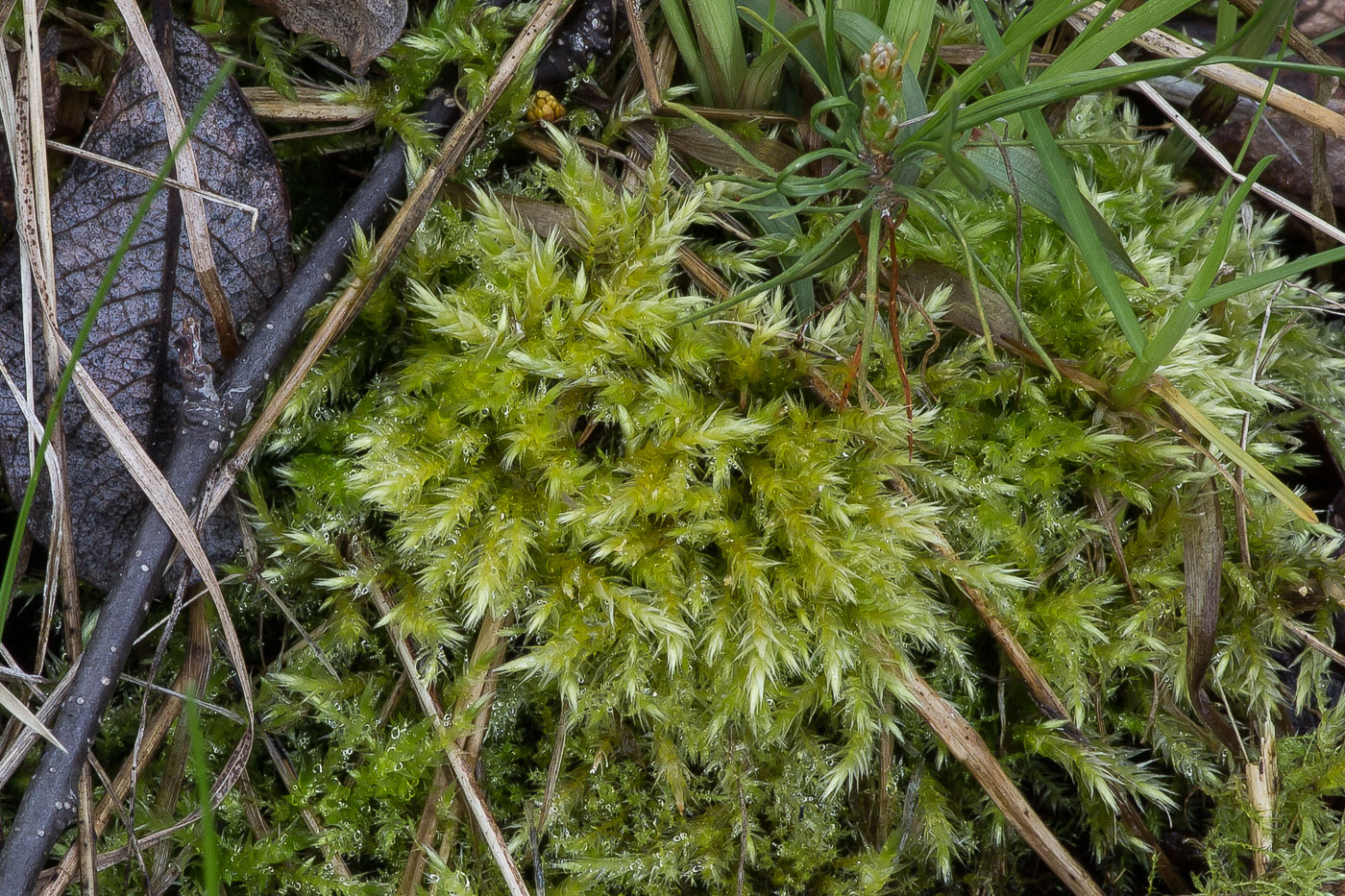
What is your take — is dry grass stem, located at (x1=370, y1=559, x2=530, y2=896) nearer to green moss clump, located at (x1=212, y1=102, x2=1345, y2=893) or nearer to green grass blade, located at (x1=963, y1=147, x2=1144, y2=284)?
green moss clump, located at (x1=212, y1=102, x2=1345, y2=893)

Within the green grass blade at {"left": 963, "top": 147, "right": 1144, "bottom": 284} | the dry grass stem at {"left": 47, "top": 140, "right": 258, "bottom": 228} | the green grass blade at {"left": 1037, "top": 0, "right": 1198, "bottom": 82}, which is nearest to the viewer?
the green grass blade at {"left": 1037, "top": 0, "right": 1198, "bottom": 82}

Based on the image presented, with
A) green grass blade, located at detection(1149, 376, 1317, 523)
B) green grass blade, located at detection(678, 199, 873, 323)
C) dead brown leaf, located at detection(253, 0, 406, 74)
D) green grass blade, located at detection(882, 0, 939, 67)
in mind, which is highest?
dead brown leaf, located at detection(253, 0, 406, 74)

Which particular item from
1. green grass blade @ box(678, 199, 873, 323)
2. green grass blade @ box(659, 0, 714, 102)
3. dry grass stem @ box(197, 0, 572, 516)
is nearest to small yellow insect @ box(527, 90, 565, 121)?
dry grass stem @ box(197, 0, 572, 516)

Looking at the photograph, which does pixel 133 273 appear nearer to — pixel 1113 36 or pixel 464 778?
pixel 464 778

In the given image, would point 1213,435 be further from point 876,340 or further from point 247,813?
point 247,813

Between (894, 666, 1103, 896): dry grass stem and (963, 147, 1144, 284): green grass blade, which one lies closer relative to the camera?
(963, 147, 1144, 284): green grass blade

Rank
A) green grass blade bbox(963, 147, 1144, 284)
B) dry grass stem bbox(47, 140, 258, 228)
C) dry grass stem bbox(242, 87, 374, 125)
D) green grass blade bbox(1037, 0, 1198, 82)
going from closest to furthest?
green grass blade bbox(1037, 0, 1198, 82) → green grass blade bbox(963, 147, 1144, 284) → dry grass stem bbox(47, 140, 258, 228) → dry grass stem bbox(242, 87, 374, 125)

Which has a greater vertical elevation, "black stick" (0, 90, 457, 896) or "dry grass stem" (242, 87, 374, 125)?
"dry grass stem" (242, 87, 374, 125)

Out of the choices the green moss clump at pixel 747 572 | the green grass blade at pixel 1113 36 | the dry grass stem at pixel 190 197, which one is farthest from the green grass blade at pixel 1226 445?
the dry grass stem at pixel 190 197
